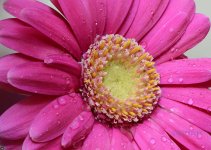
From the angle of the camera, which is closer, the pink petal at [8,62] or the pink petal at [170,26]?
Result: the pink petal at [8,62]

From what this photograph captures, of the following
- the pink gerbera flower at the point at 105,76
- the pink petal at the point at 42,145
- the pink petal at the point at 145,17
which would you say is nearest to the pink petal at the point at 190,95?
the pink gerbera flower at the point at 105,76

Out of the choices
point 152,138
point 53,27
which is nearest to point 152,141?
point 152,138

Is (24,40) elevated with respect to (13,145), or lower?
elevated

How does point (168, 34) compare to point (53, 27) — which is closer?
point (53, 27)

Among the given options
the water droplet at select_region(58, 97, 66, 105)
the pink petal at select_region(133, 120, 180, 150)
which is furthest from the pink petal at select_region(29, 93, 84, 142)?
the pink petal at select_region(133, 120, 180, 150)

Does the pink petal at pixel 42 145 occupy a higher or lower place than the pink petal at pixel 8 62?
lower

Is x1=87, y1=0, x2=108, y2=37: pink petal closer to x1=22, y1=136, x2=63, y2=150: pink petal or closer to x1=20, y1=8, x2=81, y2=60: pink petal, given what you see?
x1=20, y1=8, x2=81, y2=60: pink petal

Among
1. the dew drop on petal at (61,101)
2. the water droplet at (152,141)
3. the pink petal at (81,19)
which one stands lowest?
the water droplet at (152,141)

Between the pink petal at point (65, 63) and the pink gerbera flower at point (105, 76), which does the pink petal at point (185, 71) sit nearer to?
the pink gerbera flower at point (105, 76)

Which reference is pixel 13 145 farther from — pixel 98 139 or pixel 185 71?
pixel 185 71
